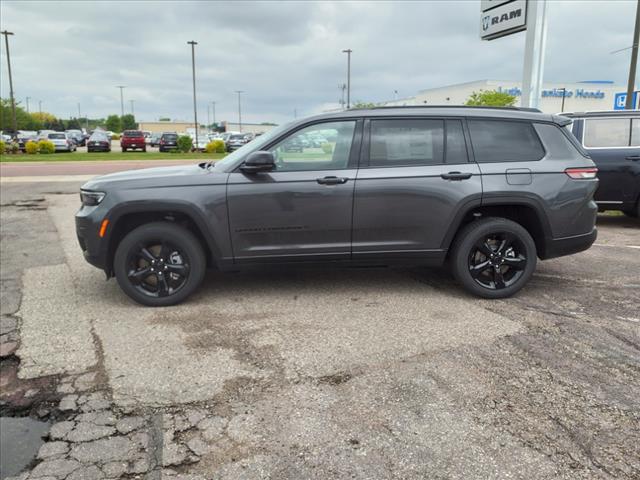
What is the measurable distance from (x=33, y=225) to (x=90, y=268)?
12.5ft

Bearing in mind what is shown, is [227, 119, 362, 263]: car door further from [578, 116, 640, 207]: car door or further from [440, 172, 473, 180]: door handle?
[578, 116, 640, 207]: car door

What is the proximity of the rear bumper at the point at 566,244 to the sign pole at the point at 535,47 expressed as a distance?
7538mm

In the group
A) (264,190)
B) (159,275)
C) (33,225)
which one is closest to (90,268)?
(159,275)

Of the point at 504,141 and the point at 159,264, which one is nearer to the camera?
the point at 159,264

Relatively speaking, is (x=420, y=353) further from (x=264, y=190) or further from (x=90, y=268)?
(x=90, y=268)

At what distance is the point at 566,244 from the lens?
516cm

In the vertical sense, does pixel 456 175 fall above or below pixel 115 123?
below

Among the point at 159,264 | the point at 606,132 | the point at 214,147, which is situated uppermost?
the point at 606,132

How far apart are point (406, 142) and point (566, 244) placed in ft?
6.10

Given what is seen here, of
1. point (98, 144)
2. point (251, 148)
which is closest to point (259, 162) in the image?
point (251, 148)

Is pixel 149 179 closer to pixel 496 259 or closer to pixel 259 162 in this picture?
pixel 259 162

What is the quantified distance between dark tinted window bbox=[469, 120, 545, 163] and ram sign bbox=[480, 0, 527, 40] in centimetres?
856

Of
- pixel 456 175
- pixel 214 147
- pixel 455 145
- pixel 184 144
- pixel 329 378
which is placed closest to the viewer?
pixel 329 378

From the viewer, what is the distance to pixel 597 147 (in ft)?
29.1
